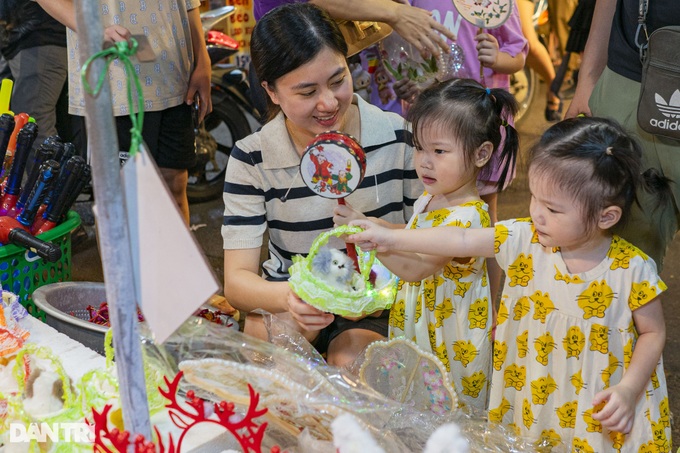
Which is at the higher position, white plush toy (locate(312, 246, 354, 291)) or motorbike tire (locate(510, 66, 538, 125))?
white plush toy (locate(312, 246, 354, 291))

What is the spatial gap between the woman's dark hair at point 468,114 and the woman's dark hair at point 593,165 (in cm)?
21

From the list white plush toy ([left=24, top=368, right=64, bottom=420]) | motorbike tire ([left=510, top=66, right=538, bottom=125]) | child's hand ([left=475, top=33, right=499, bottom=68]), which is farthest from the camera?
motorbike tire ([left=510, top=66, right=538, bottom=125])

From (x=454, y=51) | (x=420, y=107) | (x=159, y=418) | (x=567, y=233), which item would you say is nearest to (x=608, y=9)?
(x=454, y=51)

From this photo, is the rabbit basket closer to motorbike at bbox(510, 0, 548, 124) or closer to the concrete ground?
the concrete ground

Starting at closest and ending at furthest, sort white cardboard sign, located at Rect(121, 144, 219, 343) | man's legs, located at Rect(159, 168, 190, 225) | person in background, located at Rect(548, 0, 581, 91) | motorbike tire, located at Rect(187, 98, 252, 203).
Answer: white cardboard sign, located at Rect(121, 144, 219, 343) → man's legs, located at Rect(159, 168, 190, 225) → motorbike tire, located at Rect(187, 98, 252, 203) → person in background, located at Rect(548, 0, 581, 91)

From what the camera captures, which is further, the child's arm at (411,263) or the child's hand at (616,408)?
the child's arm at (411,263)

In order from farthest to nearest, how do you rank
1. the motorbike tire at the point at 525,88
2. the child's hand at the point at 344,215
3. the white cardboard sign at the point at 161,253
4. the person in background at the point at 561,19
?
1. the person in background at the point at 561,19
2. the motorbike tire at the point at 525,88
3. the child's hand at the point at 344,215
4. the white cardboard sign at the point at 161,253

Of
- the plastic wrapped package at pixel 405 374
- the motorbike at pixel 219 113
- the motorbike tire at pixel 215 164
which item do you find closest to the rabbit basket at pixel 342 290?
the plastic wrapped package at pixel 405 374

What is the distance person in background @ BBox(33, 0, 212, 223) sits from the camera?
8.27 feet

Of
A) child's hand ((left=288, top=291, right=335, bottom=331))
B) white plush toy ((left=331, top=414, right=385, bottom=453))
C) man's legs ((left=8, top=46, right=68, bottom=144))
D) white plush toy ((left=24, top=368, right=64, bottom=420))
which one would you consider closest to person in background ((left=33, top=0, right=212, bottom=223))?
man's legs ((left=8, top=46, right=68, bottom=144))

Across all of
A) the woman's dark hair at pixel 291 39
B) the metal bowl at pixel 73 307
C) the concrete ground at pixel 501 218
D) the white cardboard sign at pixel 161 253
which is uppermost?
the woman's dark hair at pixel 291 39

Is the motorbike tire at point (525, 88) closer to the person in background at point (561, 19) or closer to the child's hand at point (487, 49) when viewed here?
the person in background at point (561, 19)

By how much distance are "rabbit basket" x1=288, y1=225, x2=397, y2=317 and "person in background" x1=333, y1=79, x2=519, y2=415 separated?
0.12 m

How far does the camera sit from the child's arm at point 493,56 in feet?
8.17
